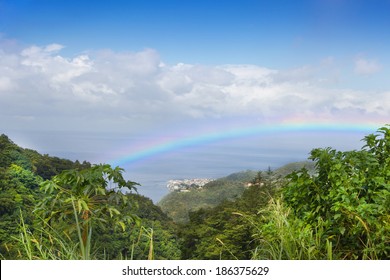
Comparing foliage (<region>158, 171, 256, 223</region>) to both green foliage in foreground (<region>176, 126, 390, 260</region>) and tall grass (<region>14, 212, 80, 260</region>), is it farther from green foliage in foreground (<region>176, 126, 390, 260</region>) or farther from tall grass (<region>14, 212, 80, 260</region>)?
tall grass (<region>14, 212, 80, 260</region>)

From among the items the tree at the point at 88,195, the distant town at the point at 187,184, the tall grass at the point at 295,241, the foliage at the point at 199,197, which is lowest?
the foliage at the point at 199,197

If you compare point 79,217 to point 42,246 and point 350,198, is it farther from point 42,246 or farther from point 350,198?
point 350,198

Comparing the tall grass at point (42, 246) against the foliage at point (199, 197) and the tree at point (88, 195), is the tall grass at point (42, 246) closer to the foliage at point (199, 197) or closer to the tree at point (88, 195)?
the tree at point (88, 195)

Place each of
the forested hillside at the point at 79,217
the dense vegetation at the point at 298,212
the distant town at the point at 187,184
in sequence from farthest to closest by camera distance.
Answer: the distant town at the point at 187,184 → the dense vegetation at the point at 298,212 → the forested hillside at the point at 79,217

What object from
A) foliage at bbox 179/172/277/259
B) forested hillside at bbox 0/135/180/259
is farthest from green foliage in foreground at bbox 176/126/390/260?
foliage at bbox 179/172/277/259

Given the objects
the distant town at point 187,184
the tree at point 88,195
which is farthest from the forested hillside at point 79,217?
the distant town at point 187,184

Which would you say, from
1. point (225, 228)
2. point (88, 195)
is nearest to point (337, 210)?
point (88, 195)
